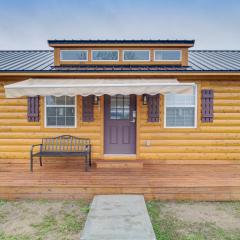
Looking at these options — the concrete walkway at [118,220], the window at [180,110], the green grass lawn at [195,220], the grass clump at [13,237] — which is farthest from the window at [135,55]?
the grass clump at [13,237]

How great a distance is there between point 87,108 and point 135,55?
101 inches

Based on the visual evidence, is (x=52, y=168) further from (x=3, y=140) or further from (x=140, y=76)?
(x=140, y=76)

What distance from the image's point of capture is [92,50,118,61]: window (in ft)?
26.9

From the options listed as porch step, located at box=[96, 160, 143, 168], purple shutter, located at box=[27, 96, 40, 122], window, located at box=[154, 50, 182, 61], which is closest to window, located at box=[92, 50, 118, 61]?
window, located at box=[154, 50, 182, 61]

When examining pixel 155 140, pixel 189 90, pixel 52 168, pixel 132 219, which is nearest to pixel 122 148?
pixel 155 140

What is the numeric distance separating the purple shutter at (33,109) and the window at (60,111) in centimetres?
28

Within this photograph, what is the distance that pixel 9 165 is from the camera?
7.49m

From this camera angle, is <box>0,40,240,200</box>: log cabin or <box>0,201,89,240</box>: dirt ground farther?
<box>0,40,240,200</box>: log cabin

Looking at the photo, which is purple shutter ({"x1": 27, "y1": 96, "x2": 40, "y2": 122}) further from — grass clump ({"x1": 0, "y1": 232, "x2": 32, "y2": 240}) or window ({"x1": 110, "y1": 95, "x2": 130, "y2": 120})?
grass clump ({"x1": 0, "y1": 232, "x2": 32, "y2": 240})

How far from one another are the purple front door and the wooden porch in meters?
1.06

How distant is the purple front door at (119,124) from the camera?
25.4ft

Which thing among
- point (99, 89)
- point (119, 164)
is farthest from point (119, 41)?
point (119, 164)

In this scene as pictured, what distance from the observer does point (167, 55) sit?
26.8 feet

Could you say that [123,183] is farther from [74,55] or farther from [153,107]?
[74,55]
